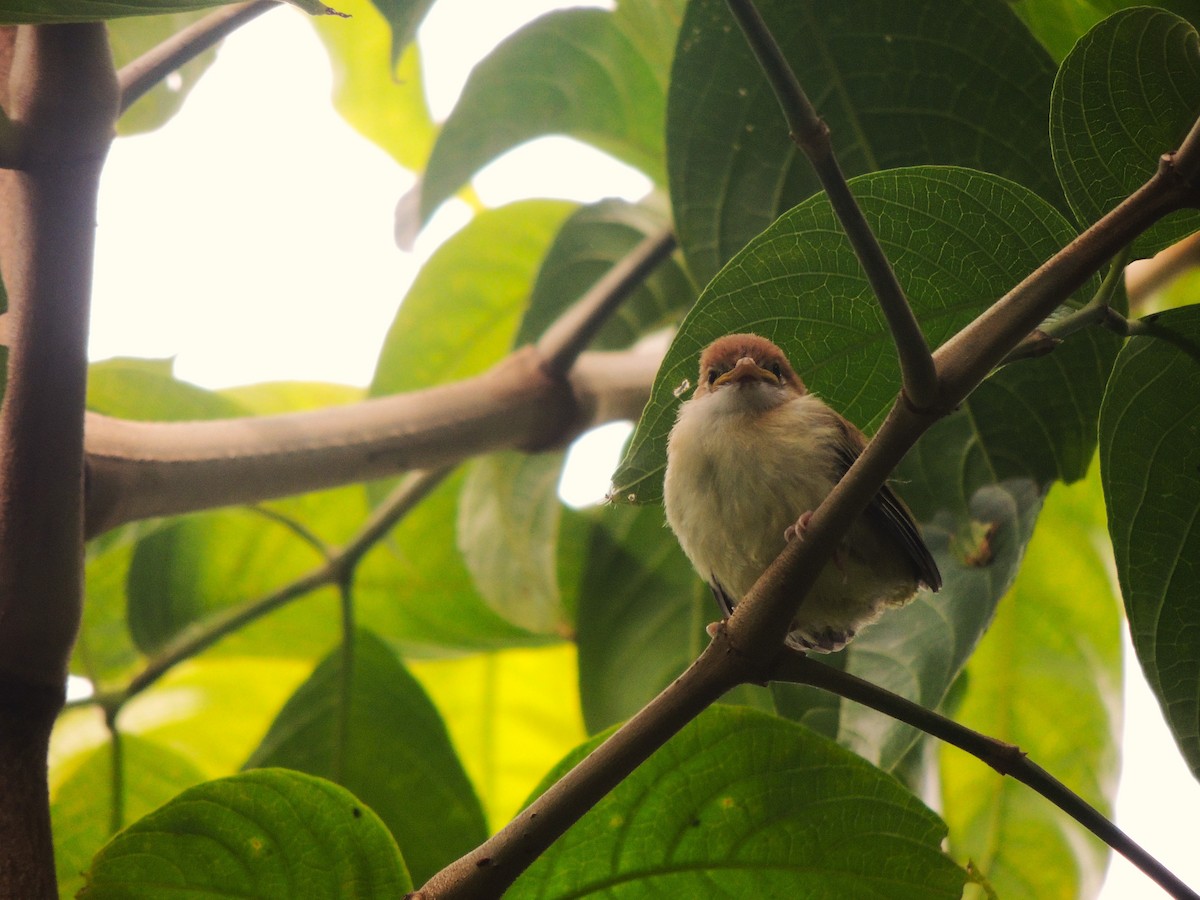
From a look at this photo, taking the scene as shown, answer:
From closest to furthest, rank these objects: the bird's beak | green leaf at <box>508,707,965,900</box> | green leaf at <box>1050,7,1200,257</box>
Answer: green leaf at <box>1050,7,1200,257</box> → green leaf at <box>508,707,965,900</box> → the bird's beak

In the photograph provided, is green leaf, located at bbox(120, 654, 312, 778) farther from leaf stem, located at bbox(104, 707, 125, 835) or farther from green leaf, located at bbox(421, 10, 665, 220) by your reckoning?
green leaf, located at bbox(421, 10, 665, 220)

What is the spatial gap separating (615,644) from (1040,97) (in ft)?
4.49

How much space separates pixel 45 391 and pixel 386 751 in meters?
1.17

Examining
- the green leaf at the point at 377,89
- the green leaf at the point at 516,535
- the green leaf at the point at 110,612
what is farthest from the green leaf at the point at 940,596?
the green leaf at the point at 377,89

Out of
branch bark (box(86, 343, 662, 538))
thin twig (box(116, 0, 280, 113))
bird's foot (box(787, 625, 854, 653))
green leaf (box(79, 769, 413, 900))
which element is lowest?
green leaf (box(79, 769, 413, 900))

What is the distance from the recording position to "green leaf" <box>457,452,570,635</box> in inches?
104

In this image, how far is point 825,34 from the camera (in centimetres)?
177

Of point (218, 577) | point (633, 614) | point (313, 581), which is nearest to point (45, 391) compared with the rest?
point (313, 581)

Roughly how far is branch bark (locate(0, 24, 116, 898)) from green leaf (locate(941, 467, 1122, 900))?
1662mm

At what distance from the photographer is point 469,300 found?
2.92m

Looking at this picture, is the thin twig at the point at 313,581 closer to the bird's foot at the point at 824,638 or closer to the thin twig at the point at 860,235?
the bird's foot at the point at 824,638

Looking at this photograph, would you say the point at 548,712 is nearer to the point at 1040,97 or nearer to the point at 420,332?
the point at 420,332

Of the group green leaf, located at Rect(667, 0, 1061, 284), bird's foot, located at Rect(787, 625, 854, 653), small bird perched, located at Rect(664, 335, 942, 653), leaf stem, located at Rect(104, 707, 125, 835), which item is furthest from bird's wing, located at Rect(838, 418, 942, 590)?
leaf stem, located at Rect(104, 707, 125, 835)

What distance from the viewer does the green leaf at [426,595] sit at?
113 inches
